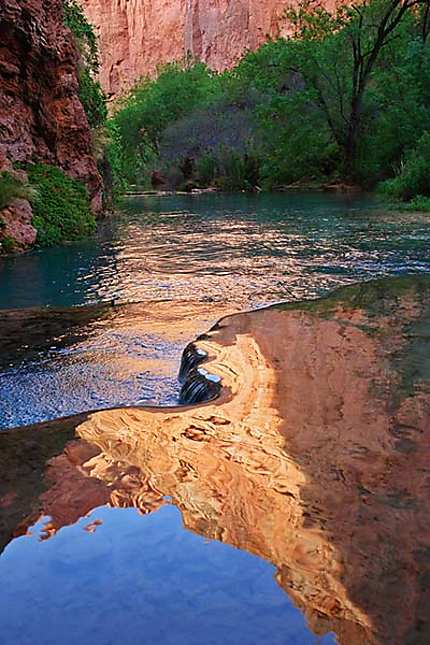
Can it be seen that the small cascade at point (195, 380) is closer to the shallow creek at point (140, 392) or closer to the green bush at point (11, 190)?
the shallow creek at point (140, 392)

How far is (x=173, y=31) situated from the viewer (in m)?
73.6

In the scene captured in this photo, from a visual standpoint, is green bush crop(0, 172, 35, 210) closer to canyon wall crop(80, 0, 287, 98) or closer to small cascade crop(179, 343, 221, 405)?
small cascade crop(179, 343, 221, 405)

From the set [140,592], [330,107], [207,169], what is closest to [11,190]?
[140,592]

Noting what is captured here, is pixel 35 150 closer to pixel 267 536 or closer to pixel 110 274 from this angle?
pixel 110 274

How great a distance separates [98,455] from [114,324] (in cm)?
310

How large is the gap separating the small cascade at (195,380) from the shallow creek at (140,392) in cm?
12

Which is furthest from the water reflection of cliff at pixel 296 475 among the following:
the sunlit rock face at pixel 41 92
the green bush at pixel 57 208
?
the sunlit rock face at pixel 41 92

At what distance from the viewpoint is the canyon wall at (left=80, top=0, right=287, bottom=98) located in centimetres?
6662

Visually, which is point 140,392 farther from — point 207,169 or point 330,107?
point 207,169

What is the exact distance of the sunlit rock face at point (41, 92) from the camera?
493 inches

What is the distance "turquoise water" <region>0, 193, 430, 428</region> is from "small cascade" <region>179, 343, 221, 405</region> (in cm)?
12

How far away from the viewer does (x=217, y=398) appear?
317 cm

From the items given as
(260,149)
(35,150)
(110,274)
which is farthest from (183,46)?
(110,274)

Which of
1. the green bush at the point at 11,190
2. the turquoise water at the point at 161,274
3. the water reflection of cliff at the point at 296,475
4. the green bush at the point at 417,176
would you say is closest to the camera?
the water reflection of cliff at the point at 296,475
